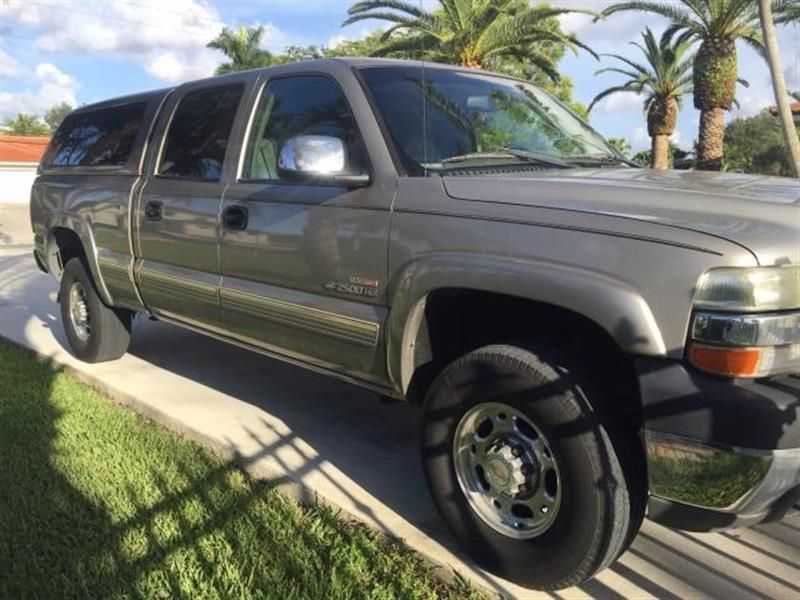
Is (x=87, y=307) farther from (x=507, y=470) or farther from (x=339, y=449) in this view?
(x=507, y=470)

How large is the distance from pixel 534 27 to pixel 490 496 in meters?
18.1

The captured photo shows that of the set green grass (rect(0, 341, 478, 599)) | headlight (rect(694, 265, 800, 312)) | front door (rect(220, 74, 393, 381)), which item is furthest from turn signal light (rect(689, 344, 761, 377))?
front door (rect(220, 74, 393, 381))

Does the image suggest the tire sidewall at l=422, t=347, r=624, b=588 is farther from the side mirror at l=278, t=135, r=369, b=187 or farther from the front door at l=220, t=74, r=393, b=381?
the side mirror at l=278, t=135, r=369, b=187

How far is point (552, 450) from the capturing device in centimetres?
271

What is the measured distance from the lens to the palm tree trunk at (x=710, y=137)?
21094mm

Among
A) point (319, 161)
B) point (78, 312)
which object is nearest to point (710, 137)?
point (78, 312)

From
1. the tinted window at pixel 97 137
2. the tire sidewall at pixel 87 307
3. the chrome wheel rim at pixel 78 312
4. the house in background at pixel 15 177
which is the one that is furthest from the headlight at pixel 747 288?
the house in background at pixel 15 177

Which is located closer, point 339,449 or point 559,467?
point 559,467

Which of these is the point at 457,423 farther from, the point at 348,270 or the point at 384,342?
the point at 348,270

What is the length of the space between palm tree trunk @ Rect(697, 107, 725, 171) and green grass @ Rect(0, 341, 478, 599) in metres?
19.9

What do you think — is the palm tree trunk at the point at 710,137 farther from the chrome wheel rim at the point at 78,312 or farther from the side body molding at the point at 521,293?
the side body molding at the point at 521,293

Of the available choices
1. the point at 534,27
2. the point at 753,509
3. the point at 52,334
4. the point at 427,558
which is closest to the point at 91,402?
the point at 52,334

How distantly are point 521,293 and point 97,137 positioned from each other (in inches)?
164

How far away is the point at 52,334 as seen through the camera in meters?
6.93
